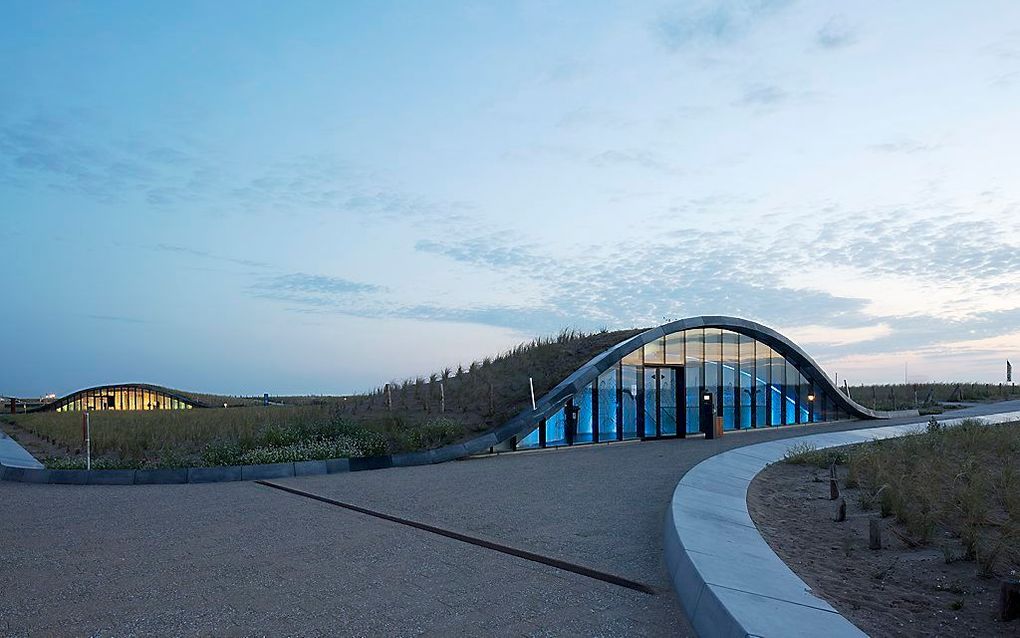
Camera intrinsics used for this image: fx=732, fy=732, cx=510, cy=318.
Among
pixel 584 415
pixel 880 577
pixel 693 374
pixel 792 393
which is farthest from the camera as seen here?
pixel 792 393

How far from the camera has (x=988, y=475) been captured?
11352mm

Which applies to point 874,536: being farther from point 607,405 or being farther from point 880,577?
point 607,405

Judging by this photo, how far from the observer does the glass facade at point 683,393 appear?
2147cm

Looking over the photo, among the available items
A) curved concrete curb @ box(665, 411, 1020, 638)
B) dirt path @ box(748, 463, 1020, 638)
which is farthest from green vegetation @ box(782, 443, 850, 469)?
curved concrete curb @ box(665, 411, 1020, 638)

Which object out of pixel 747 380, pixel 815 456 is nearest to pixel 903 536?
pixel 815 456

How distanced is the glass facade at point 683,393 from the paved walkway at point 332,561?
8.28 m

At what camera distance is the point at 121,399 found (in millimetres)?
70812

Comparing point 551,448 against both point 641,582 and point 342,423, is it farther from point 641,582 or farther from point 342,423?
point 641,582

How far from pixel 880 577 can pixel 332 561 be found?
524 cm

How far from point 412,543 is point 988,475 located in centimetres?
910

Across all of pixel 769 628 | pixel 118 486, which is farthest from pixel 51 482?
pixel 769 628

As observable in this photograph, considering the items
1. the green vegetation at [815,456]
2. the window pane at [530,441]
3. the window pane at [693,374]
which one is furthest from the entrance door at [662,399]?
the green vegetation at [815,456]

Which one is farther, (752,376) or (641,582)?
(752,376)

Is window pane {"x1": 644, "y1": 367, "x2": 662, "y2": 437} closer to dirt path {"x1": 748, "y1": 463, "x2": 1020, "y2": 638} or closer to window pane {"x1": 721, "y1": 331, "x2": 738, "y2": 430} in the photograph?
window pane {"x1": 721, "y1": 331, "x2": 738, "y2": 430}
